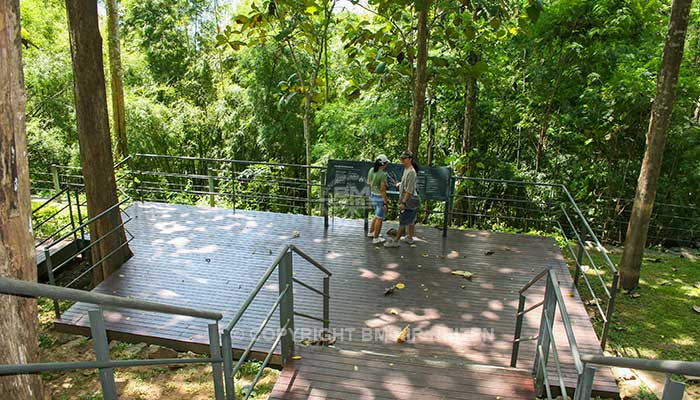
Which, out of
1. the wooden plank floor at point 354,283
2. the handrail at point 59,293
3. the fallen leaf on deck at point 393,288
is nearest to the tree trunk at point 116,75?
the wooden plank floor at point 354,283

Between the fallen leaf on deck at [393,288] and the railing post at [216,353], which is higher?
the railing post at [216,353]

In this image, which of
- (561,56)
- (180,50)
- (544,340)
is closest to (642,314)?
(544,340)

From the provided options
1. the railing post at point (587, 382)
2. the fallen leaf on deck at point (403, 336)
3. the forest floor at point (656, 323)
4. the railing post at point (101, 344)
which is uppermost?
the railing post at point (101, 344)

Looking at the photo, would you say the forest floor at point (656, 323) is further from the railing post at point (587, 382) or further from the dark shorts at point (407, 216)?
the railing post at point (587, 382)

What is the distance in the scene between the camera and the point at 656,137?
6.85 meters

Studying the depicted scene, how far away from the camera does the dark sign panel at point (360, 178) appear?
8727mm

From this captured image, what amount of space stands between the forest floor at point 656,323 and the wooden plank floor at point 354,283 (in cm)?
53

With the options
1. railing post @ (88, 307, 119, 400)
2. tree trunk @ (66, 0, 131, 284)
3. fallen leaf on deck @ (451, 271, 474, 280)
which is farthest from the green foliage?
railing post @ (88, 307, 119, 400)

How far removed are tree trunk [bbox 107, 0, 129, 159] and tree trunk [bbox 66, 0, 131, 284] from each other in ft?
21.5

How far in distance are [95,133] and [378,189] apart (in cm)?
421

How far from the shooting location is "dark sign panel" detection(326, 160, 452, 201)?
28.6 ft

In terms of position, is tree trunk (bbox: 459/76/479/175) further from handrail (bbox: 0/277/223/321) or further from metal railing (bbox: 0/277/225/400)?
handrail (bbox: 0/277/223/321)

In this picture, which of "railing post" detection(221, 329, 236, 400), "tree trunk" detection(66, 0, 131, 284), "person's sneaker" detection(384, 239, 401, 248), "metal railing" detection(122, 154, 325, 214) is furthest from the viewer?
"metal railing" detection(122, 154, 325, 214)

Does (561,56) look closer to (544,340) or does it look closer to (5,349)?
(544,340)
